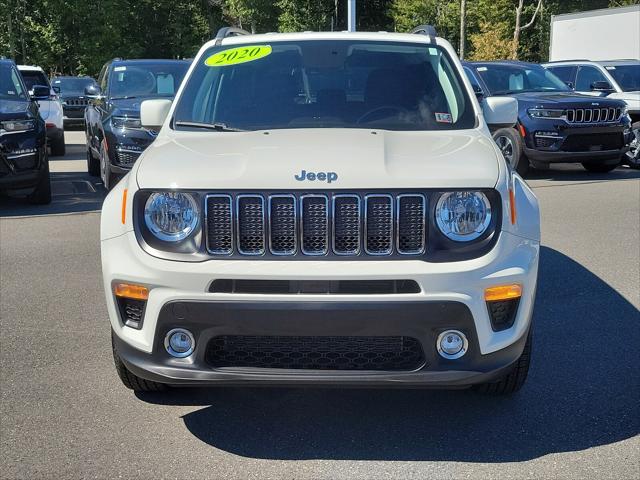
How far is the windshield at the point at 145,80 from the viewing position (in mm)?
12281

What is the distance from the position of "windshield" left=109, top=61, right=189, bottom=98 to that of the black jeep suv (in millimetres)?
1753

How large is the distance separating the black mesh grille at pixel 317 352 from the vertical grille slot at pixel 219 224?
14.7 inches

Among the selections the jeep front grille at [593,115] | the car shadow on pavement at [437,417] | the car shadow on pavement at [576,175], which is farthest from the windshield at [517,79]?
the car shadow on pavement at [437,417]

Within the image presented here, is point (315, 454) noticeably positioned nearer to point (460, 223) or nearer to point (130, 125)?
point (460, 223)

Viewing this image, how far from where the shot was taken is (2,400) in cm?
423

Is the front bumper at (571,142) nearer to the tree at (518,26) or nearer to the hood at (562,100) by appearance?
the hood at (562,100)

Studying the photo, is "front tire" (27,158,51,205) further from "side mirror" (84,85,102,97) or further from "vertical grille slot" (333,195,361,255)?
"vertical grille slot" (333,195,361,255)

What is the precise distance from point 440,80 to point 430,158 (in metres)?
1.33

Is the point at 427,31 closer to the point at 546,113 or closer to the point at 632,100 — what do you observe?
the point at 546,113

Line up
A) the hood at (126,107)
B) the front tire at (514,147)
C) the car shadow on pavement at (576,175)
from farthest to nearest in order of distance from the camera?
the car shadow on pavement at (576,175) < the front tire at (514,147) < the hood at (126,107)

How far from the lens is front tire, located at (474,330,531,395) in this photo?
3930 mm

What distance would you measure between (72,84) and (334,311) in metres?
25.7

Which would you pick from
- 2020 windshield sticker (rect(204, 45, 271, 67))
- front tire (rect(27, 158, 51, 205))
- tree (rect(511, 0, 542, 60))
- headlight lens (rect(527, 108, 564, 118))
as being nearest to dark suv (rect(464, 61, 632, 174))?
headlight lens (rect(527, 108, 564, 118))

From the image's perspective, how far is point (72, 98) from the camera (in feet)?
85.8
